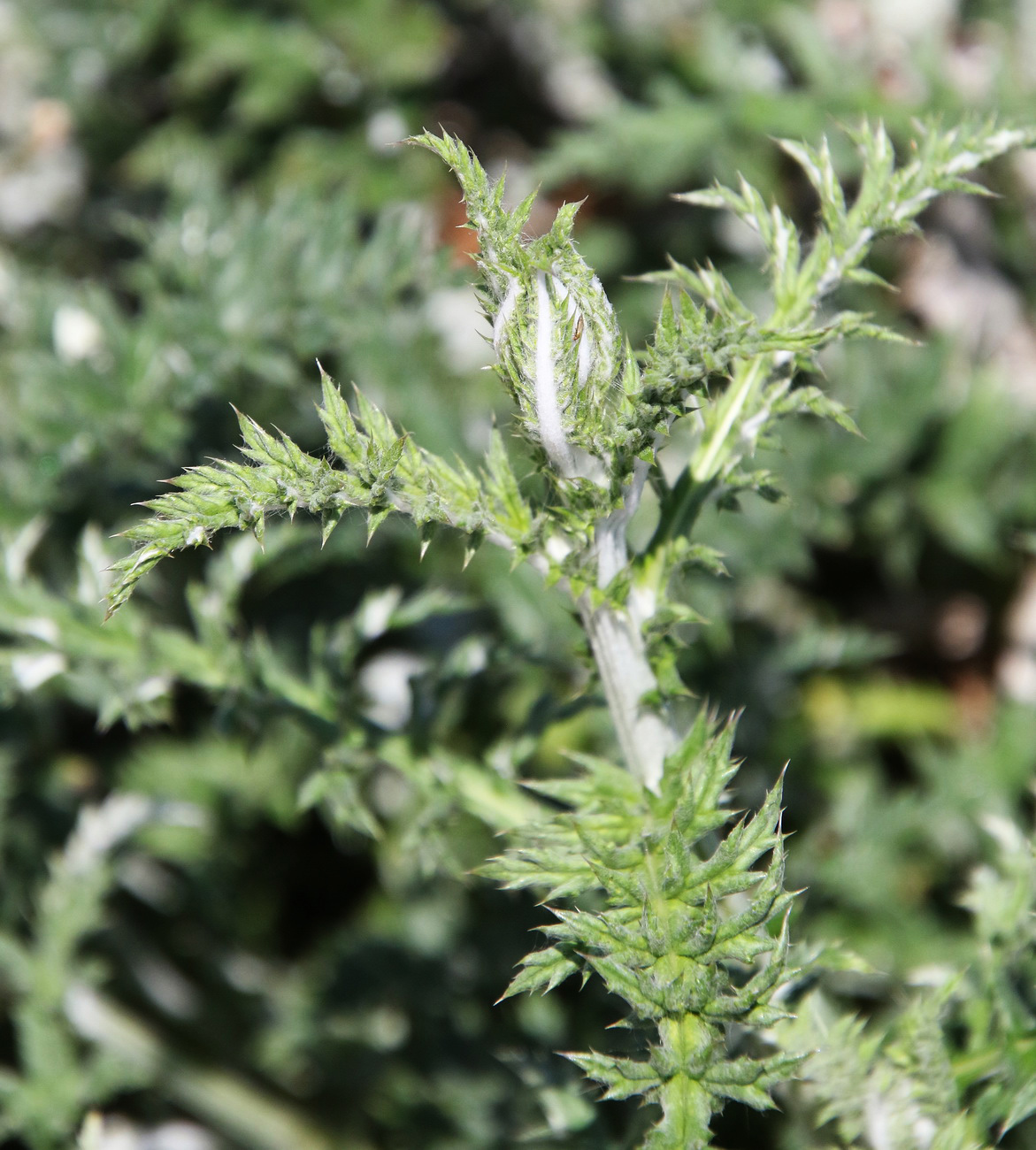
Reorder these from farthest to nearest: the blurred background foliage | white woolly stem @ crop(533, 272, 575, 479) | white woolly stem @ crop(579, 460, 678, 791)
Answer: the blurred background foliage < white woolly stem @ crop(579, 460, 678, 791) < white woolly stem @ crop(533, 272, 575, 479)

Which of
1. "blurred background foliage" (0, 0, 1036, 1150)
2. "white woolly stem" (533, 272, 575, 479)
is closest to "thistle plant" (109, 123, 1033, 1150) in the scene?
"white woolly stem" (533, 272, 575, 479)

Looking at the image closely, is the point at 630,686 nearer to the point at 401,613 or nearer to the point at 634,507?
the point at 634,507

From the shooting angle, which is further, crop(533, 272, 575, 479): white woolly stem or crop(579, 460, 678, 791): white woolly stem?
crop(579, 460, 678, 791): white woolly stem

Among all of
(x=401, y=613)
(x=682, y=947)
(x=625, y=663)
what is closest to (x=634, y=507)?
(x=625, y=663)

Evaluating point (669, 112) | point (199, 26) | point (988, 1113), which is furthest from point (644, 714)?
point (199, 26)

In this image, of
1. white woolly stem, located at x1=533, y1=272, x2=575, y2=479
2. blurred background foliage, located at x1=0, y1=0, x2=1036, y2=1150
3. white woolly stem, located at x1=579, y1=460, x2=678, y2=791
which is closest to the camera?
white woolly stem, located at x1=533, y1=272, x2=575, y2=479

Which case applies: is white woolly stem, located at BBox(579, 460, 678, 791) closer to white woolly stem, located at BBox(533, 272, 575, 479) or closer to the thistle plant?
the thistle plant

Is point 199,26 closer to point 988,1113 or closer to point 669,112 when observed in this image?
point 669,112
